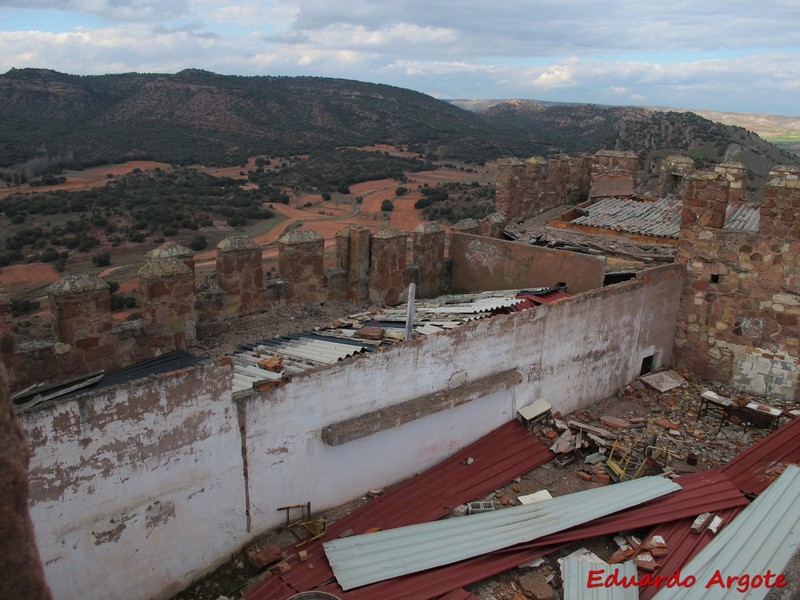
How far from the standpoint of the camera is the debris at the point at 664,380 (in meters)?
12.0

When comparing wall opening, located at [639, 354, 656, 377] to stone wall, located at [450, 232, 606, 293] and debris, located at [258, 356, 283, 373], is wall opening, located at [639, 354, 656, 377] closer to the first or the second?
stone wall, located at [450, 232, 606, 293]

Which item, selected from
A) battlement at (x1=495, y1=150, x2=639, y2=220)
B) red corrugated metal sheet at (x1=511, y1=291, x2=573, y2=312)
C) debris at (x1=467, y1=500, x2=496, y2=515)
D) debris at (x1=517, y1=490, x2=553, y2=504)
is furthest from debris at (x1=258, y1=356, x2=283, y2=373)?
battlement at (x1=495, y1=150, x2=639, y2=220)

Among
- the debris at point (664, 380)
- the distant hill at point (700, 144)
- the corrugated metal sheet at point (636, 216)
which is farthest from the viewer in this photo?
the distant hill at point (700, 144)

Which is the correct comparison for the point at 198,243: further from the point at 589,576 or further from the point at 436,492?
the point at 589,576

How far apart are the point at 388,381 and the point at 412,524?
1.71m

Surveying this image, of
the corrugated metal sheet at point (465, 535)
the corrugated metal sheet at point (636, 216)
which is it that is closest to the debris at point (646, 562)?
the corrugated metal sheet at point (465, 535)

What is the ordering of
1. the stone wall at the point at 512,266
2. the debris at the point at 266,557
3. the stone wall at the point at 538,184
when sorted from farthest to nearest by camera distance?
the stone wall at the point at 538,184 → the stone wall at the point at 512,266 → the debris at the point at 266,557

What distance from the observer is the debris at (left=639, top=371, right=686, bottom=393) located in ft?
39.3

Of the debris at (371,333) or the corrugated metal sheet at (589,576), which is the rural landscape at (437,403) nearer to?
the corrugated metal sheet at (589,576)

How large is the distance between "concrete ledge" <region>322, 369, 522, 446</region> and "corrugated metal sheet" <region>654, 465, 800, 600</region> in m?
3.22

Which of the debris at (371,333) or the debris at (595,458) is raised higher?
the debris at (371,333)

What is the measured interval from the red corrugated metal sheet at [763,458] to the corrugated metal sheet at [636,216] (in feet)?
15.2

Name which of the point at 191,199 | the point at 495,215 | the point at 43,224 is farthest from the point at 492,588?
the point at 191,199

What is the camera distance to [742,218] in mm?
13125
